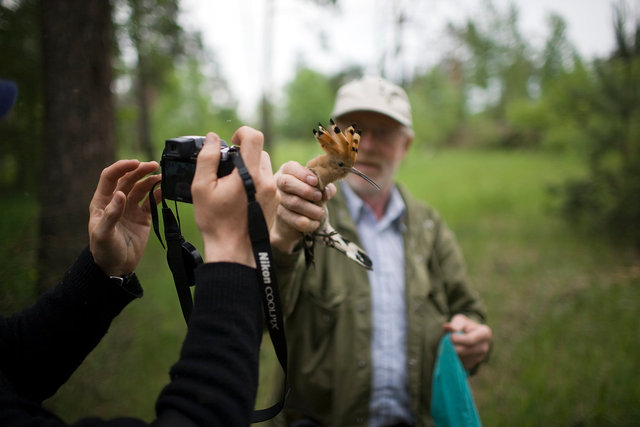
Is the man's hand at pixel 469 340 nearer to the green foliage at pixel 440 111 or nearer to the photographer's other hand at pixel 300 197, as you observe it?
the photographer's other hand at pixel 300 197

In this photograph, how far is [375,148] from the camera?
2.48 metres

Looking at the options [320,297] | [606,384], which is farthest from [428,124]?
[320,297]

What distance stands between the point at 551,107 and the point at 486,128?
28.1m

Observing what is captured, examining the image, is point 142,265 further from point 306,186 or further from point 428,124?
point 428,124

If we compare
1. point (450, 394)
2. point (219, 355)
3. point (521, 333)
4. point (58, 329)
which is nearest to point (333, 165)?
point (219, 355)

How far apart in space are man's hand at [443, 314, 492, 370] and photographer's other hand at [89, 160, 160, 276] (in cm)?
169

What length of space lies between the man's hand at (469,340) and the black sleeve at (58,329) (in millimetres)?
1743

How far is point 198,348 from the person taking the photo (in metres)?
0.88

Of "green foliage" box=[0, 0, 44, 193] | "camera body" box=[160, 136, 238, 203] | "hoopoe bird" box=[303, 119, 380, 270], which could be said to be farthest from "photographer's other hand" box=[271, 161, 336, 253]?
"green foliage" box=[0, 0, 44, 193]

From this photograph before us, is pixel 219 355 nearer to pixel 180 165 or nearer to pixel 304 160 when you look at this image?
pixel 180 165

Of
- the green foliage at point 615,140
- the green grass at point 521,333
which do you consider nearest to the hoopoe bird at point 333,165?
the green grass at point 521,333

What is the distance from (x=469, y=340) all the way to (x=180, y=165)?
1841 millimetres

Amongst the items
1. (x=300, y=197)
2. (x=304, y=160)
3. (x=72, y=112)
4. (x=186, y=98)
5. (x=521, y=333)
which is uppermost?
(x=186, y=98)

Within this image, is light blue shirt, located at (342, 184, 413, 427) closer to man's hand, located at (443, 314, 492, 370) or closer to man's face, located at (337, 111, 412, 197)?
man's face, located at (337, 111, 412, 197)
